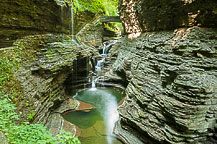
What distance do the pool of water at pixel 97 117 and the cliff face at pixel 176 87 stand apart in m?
0.75

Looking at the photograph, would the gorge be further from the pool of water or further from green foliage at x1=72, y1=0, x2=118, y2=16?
green foliage at x1=72, y1=0, x2=118, y2=16

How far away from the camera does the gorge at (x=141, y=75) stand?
4.04m

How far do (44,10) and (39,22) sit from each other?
3.04 feet

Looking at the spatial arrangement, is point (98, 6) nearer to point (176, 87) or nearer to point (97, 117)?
point (97, 117)

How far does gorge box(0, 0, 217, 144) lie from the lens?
404 centimetres

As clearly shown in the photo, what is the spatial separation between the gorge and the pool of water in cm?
6

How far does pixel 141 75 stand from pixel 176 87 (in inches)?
92.9

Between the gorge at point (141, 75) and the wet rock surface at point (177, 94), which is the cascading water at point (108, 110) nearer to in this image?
the gorge at point (141, 75)

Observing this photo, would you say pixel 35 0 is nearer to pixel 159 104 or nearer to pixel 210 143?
pixel 159 104

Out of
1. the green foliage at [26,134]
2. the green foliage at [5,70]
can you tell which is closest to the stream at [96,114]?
the green foliage at [26,134]

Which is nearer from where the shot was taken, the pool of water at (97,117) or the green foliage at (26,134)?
the green foliage at (26,134)

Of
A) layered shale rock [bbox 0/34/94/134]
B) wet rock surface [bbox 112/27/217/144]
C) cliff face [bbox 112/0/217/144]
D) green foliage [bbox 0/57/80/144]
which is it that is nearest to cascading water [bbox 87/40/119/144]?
cliff face [bbox 112/0/217/144]

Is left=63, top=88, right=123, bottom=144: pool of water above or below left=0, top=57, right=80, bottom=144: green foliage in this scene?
below

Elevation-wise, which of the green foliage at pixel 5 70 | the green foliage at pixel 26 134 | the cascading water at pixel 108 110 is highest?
the green foliage at pixel 5 70
